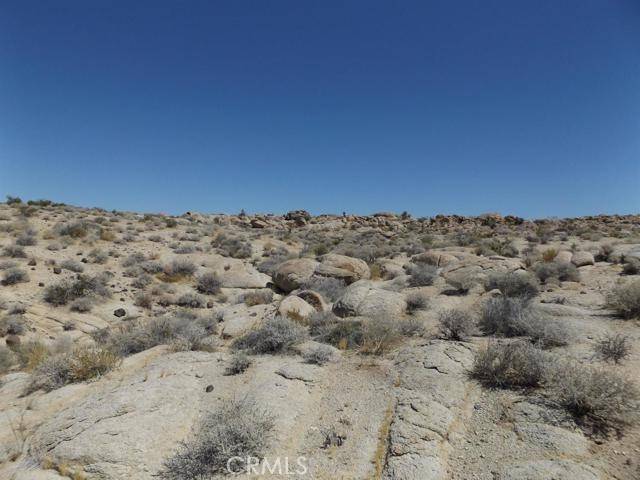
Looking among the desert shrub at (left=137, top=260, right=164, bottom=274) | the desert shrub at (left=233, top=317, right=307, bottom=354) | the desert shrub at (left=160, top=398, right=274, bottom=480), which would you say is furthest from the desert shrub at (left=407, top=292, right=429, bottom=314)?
the desert shrub at (left=137, top=260, right=164, bottom=274)

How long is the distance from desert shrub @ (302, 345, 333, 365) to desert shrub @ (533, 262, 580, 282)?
8.45 meters

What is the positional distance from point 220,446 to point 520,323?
561cm

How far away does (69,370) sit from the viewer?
238 inches

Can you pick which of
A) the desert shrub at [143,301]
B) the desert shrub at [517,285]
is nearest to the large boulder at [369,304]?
the desert shrub at [517,285]

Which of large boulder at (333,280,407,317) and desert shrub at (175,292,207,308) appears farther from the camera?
desert shrub at (175,292,207,308)

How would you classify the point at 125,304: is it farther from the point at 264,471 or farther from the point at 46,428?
the point at 264,471

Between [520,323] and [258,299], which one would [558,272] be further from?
[258,299]

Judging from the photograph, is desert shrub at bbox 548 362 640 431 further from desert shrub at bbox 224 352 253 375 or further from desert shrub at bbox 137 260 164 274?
desert shrub at bbox 137 260 164 274

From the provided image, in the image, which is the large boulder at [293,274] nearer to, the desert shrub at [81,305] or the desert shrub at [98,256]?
the desert shrub at [81,305]

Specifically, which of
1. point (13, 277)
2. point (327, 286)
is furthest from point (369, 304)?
point (13, 277)

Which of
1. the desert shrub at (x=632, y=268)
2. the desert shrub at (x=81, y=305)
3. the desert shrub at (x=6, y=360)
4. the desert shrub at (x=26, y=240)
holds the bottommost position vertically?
the desert shrub at (x=6, y=360)

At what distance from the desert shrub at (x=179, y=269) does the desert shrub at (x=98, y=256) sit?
288 centimetres

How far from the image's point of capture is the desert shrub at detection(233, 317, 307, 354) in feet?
22.8

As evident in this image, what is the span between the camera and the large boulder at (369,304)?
8844mm
